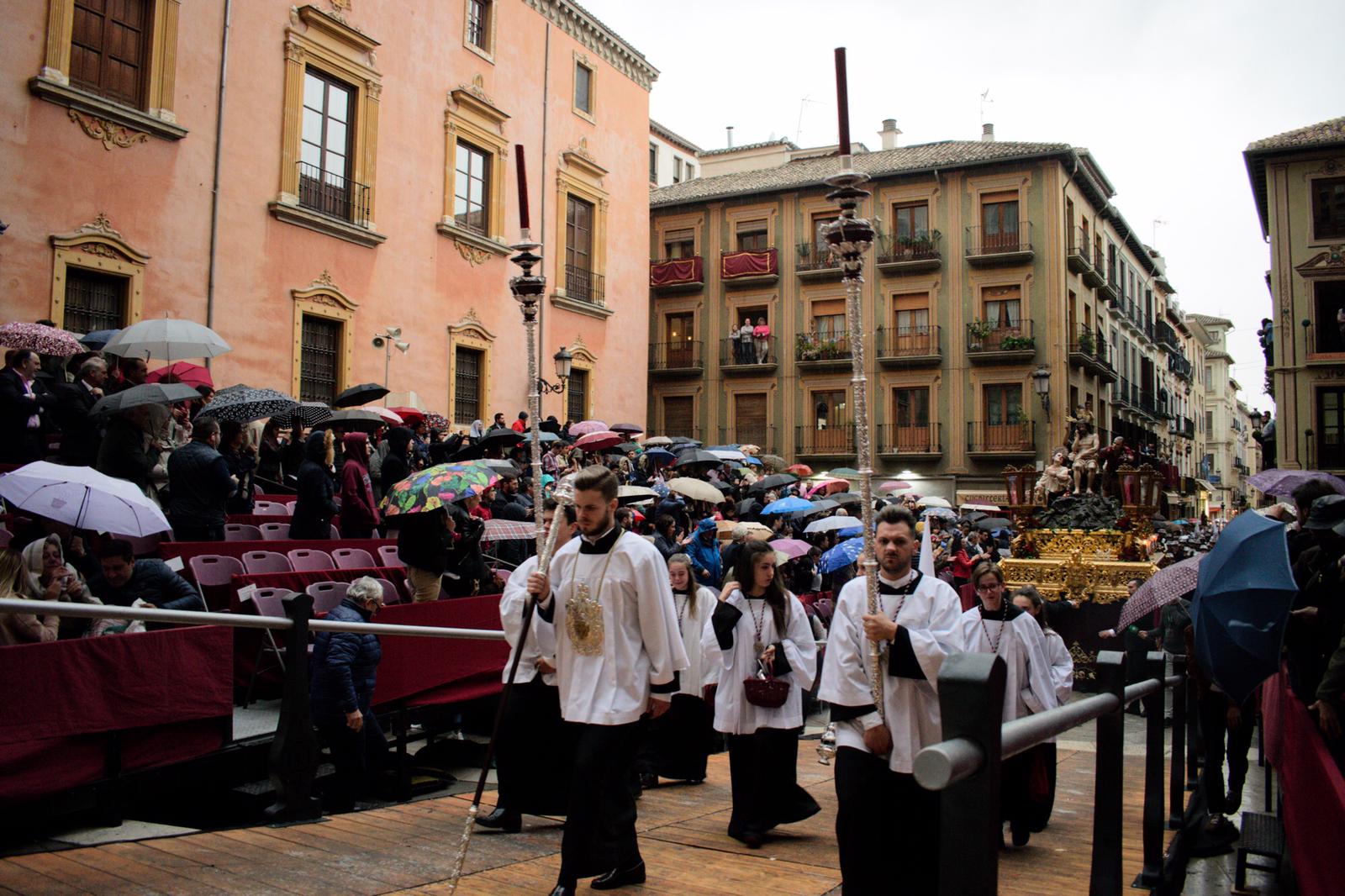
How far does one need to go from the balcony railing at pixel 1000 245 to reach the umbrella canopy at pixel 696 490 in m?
20.8

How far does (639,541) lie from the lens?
5363 millimetres

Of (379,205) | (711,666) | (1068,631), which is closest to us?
(711,666)

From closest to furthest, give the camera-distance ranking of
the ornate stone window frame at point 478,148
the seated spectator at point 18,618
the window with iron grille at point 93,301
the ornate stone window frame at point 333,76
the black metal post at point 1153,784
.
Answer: the black metal post at point 1153,784 → the seated spectator at point 18,618 → the window with iron grille at point 93,301 → the ornate stone window frame at point 333,76 → the ornate stone window frame at point 478,148

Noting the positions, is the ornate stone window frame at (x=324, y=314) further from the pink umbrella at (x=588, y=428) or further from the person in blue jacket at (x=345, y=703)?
the person in blue jacket at (x=345, y=703)

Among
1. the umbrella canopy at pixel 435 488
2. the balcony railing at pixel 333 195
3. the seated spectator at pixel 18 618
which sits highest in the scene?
the balcony railing at pixel 333 195

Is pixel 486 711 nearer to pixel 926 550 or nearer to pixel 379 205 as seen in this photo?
pixel 926 550

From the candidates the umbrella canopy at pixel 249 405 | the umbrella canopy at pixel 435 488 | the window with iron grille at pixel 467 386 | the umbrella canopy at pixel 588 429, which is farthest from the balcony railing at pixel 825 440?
the umbrella canopy at pixel 435 488

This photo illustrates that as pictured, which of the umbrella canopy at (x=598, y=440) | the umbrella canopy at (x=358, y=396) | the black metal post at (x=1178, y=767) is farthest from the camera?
the umbrella canopy at (x=598, y=440)

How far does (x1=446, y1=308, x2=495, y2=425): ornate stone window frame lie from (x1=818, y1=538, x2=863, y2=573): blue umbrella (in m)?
11.3

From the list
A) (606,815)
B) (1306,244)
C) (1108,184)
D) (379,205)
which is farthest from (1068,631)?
(1108,184)

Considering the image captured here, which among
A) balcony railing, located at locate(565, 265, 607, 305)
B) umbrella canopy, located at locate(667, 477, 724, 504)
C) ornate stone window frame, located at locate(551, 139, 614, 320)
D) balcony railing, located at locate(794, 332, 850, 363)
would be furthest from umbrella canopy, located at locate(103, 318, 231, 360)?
balcony railing, located at locate(794, 332, 850, 363)

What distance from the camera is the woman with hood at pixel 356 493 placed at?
37.4ft

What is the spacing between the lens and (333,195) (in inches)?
805

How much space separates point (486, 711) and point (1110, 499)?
10734mm
